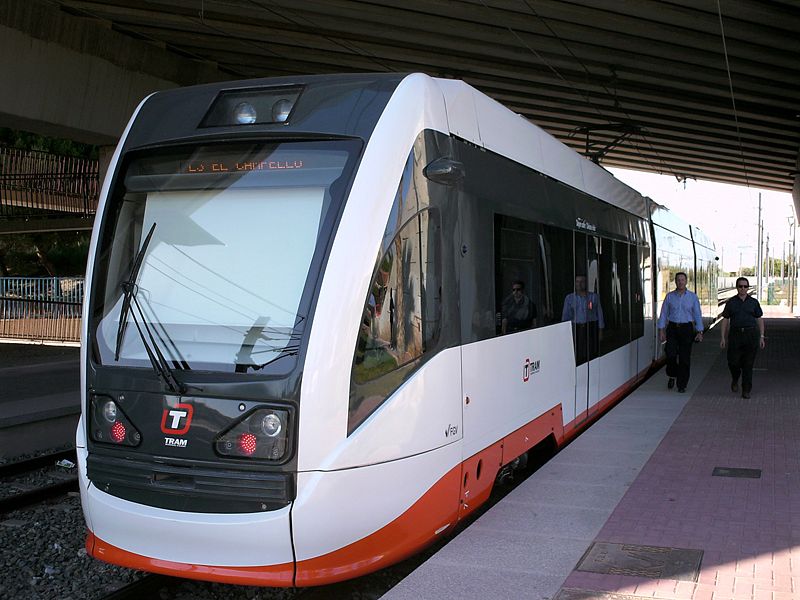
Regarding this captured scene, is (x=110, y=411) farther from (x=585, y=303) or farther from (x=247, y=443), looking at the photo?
(x=585, y=303)

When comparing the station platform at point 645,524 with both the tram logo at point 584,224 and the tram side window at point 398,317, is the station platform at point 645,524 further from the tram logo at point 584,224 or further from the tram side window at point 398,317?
the tram logo at point 584,224

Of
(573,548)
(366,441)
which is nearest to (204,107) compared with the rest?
(366,441)

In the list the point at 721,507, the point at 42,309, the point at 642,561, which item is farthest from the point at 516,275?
the point at 42,309

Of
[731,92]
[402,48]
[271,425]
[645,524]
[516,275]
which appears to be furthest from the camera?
[731,92]

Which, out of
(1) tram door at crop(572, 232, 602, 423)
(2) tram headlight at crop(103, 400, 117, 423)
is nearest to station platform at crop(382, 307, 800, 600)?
(1) tram door at crop(572, 232, 602, 423)

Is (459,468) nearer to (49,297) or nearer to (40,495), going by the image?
(40,495)

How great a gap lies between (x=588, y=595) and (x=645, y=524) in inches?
58.6

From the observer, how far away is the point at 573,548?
203 inches

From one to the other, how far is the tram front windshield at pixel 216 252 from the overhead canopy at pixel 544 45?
8717 millimetres

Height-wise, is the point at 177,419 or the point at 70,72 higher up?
the point at 70,72

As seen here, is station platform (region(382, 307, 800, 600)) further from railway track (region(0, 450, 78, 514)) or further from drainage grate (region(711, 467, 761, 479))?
railway track (region(0, 450, 78, 514))

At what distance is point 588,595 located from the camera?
4367mm

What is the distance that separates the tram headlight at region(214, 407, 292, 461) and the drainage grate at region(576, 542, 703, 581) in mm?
1750

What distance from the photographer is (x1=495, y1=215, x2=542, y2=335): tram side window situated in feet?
20.5
